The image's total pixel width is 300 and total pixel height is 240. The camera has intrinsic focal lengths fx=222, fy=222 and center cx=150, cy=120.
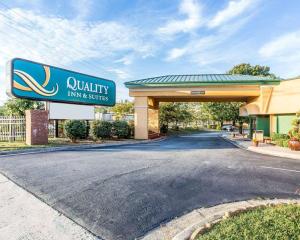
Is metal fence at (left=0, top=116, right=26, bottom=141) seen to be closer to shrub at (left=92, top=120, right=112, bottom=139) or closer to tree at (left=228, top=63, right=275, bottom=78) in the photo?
shrub at (left=92, top=120, right=112, bottom=139)

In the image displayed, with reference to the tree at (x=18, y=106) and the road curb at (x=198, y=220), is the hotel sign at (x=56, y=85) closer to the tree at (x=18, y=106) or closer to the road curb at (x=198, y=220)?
the tree at (x=18, y=106)

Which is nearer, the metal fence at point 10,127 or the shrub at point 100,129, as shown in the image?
the metal fence at point 10,127

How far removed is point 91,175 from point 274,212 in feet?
18.3

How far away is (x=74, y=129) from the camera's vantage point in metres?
18.6

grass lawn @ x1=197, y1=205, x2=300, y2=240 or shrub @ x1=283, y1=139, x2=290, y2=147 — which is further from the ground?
shrub @ x1=283, y1=139, x2=290, y2=147

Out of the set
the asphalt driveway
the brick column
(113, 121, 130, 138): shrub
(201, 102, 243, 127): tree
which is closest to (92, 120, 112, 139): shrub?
(113, 121, 130, 138): shrub

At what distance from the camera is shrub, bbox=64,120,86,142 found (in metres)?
18.5

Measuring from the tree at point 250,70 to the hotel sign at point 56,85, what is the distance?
3061 cm

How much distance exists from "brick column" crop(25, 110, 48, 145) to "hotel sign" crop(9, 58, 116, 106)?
1.55 metres

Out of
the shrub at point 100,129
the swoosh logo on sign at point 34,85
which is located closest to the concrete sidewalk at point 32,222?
the swoosh logo on sign at point 34,85

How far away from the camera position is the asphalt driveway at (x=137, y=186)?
15.2ft

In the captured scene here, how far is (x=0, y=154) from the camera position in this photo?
40.9 feet

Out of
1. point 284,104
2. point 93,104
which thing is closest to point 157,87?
point 93,104

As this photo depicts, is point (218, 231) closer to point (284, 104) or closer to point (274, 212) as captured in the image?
point (274, 212)
